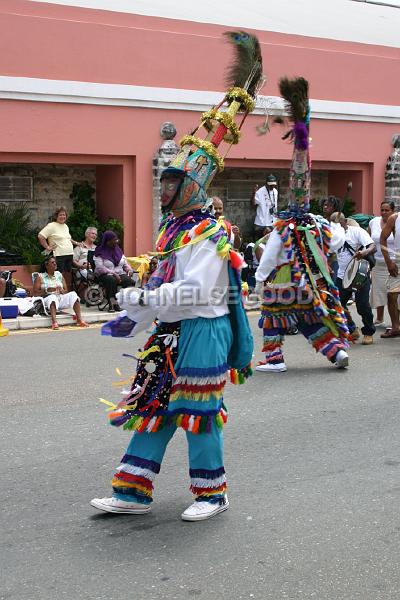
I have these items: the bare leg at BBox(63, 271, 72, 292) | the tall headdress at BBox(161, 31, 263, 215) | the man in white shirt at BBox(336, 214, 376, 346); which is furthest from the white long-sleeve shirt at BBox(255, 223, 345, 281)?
the bare leg at BBox(63, 271, 72, 292)

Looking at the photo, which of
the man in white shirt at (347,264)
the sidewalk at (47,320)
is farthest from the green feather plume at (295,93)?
the sidewalk at (47,320)

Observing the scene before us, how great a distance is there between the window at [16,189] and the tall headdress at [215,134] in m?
10.4

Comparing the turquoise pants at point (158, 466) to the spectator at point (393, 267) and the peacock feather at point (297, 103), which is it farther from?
the spectator at point (393, 267)

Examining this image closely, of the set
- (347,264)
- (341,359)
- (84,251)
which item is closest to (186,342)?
(341,359)

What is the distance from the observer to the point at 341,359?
8797mm

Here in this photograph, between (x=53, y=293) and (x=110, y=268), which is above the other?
(x=110, y=268)

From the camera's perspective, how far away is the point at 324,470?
18.6 feet

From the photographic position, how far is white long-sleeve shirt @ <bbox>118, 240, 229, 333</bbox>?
15.1 ft

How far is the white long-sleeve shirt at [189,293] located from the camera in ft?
15.1

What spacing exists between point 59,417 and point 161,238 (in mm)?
2544

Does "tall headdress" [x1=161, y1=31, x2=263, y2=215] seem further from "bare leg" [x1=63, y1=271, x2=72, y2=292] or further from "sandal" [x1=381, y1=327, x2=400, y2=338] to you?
"bare leg" [x1=63, y1=271, x2=72, y2=292]

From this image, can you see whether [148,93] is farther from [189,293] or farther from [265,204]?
[189,293]

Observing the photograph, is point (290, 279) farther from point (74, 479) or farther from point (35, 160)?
point (35, 160)

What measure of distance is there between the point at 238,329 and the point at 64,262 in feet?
31.1
